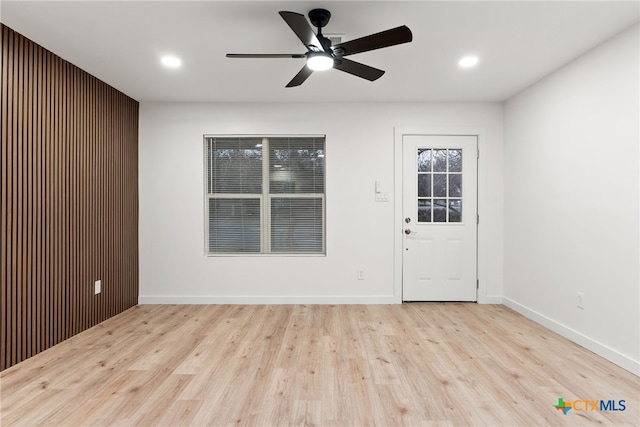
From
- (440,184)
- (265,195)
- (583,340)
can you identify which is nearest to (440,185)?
(440,184)

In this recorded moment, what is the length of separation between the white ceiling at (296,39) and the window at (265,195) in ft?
2.51

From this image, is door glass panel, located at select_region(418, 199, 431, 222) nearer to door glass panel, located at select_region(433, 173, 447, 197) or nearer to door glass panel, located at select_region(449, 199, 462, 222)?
door glass panel, located at select_region(433, 173, 447, 197)

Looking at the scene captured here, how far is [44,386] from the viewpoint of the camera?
2113 millimetres

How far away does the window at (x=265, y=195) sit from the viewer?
4.12 meters

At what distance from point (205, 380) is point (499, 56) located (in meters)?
3.40

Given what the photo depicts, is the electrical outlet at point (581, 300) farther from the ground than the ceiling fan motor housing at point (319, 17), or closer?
closer

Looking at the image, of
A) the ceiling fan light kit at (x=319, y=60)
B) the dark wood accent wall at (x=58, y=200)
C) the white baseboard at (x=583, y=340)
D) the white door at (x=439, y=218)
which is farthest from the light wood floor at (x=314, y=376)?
the ceiling fan light kit at (x=319, y=60)

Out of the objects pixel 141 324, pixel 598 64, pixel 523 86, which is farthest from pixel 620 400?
pixel 141 324

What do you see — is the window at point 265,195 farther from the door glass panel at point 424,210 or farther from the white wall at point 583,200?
the white wall at point 583,200

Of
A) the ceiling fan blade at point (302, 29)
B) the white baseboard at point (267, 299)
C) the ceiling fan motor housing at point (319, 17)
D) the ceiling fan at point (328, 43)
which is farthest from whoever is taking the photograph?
the white baseboard at point (267, 299)

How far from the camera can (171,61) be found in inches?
114

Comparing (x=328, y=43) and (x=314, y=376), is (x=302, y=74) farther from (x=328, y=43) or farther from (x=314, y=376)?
(x=314, y=376)

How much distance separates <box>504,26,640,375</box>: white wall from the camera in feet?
7.77

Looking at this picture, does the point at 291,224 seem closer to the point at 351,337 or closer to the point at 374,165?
the point at 374,165
